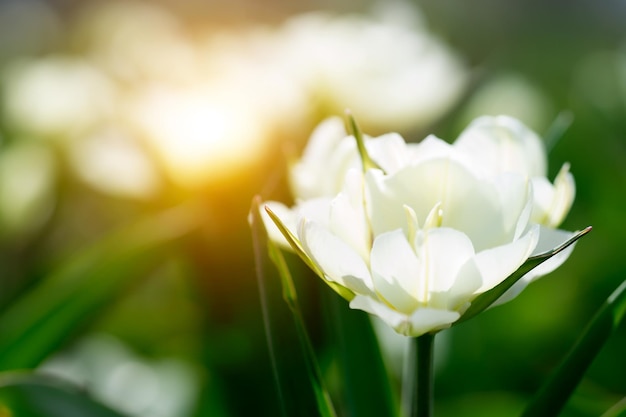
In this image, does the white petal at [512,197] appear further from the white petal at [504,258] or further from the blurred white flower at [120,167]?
the blurred white flower at [120,167]

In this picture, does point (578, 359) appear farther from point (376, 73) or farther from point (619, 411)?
point (376, 73)

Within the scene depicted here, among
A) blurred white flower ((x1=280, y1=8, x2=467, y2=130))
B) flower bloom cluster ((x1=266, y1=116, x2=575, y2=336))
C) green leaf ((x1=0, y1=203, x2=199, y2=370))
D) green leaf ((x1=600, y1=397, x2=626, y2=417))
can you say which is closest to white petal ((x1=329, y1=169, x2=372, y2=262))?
flower bloom cluster ((x1=266, y1=116, x2=575, y2=336))

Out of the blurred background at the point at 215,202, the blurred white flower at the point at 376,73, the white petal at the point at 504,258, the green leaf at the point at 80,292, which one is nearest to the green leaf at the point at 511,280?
the white petal at the point at 504,258

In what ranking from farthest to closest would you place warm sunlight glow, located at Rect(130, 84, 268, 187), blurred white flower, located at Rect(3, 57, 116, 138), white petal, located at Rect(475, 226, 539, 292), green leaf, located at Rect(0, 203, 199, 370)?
blurred white flower, located at Rect(3, 57, 116, 138)
warm sunlight glow, located at Rect(130, 84, 268, 187)
green leaf, located at Rect(0, 203, 199, 370)
white petal, located at Rect(475, 226, 539, 292)

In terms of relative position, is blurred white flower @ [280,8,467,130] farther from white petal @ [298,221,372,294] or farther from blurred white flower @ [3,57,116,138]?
white petal @ [298,221,372,294]

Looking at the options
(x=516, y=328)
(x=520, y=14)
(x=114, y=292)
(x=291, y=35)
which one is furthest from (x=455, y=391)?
(x=520, y=14)

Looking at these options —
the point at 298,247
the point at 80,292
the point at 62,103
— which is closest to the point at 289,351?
the point at 298,247
